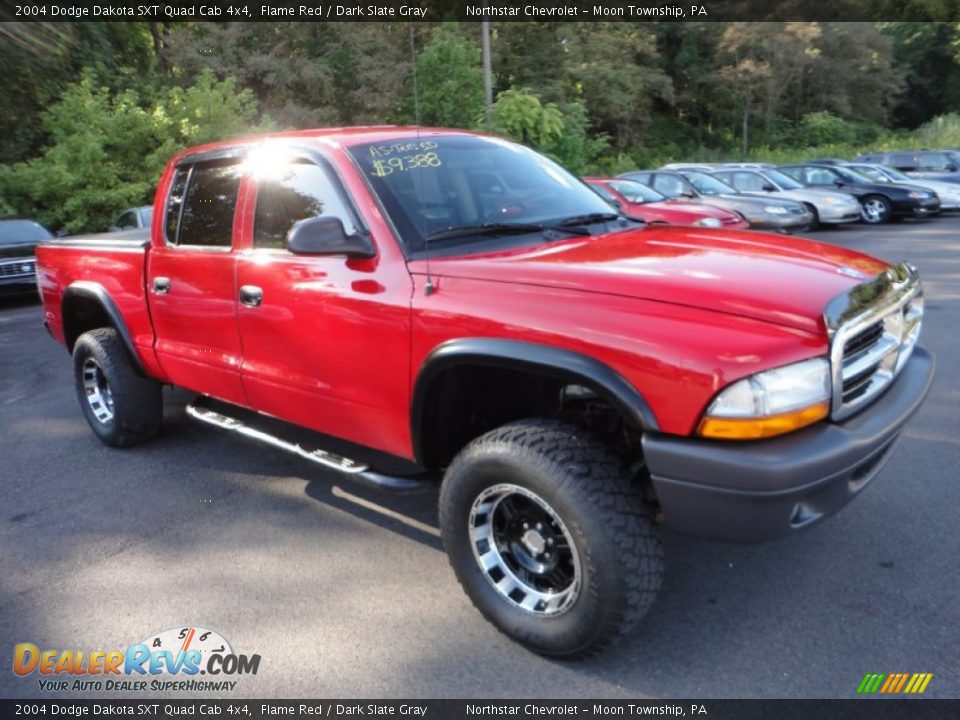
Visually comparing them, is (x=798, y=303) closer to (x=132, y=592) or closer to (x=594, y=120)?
(x=132, y=592)

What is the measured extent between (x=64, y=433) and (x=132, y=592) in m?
2.68

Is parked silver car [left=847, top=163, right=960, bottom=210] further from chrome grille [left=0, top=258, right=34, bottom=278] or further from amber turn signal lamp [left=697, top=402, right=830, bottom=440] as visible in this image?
amber turn signal lamp [left=697, top=402, right=830, bottom=440]

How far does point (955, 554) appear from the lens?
3.33 meters

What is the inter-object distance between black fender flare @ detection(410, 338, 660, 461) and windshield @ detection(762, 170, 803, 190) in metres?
15.9

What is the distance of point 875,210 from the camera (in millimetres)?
16969

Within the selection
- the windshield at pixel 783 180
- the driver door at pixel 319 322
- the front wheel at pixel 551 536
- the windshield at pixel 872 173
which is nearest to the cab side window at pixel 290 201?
the driver door at pixel 319 322

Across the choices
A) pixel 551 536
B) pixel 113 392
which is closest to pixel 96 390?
pixel 113 392

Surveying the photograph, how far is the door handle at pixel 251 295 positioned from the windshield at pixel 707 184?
12.8 meters

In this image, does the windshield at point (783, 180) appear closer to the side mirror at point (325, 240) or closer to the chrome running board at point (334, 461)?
the chrome running board at point (334, 461)

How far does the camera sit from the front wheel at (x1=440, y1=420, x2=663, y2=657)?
101 inches

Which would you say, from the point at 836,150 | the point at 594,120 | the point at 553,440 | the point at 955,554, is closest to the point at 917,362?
the point at 955,554

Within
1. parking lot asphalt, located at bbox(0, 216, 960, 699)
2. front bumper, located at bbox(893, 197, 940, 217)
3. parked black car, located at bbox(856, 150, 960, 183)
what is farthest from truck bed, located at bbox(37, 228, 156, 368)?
parked black car, located at bbox(856, 150, 960, 183)

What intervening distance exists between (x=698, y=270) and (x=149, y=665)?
97.0 inches

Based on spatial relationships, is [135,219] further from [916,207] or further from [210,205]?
[916,207]
